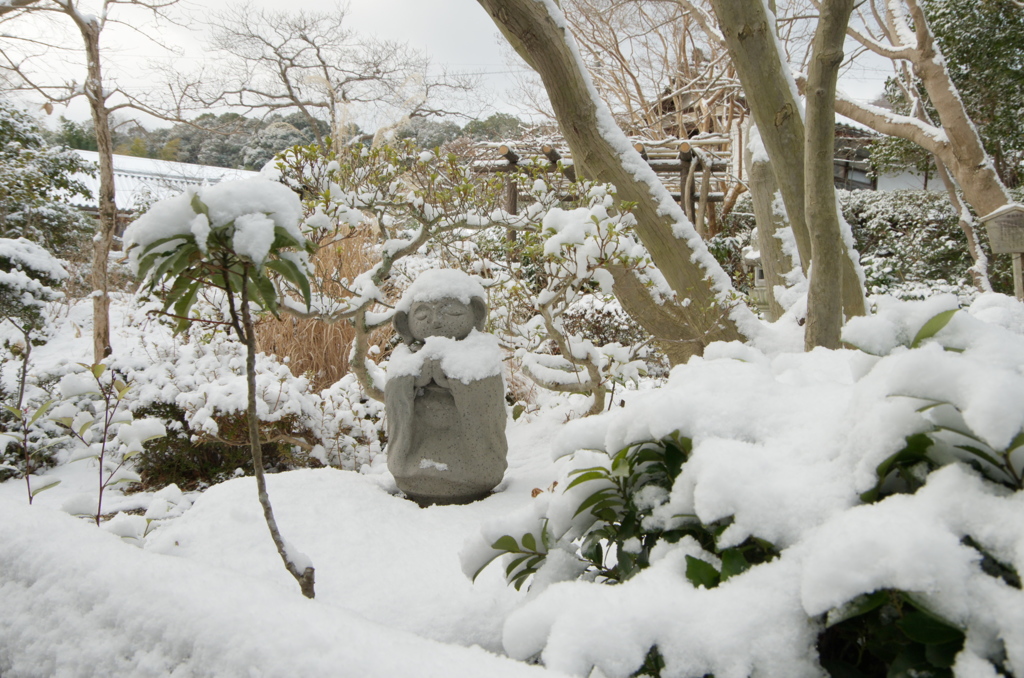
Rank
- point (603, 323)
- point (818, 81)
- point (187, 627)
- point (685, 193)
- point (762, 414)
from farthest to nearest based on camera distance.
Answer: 1. point (685, 193)
2. point (603, 323)
3. point (818, 81)
4. point (762, 414)
5. point (187, 627)

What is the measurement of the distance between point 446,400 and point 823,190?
6.14ft

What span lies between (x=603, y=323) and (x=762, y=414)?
535 centimetres

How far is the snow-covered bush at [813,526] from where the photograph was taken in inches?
20.6

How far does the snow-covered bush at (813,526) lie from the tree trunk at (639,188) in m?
2.12

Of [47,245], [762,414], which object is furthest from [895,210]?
[47,245]

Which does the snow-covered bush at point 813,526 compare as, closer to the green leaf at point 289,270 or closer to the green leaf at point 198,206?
the green leaf at point 289,270

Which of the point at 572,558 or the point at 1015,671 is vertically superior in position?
the point at 1015,671

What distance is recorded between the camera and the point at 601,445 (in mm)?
955

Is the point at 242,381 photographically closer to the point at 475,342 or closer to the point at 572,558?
the point at 475,342

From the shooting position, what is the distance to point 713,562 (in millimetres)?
709

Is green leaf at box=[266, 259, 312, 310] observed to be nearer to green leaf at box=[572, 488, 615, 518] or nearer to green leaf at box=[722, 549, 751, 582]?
green leaf at box=[572, 488, 615, 518]

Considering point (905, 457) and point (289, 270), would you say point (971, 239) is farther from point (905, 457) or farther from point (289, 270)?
point (289, 270)

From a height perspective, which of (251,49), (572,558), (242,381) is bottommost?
(242,381)

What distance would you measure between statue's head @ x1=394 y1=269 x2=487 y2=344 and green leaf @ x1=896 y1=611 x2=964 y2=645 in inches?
99.2
